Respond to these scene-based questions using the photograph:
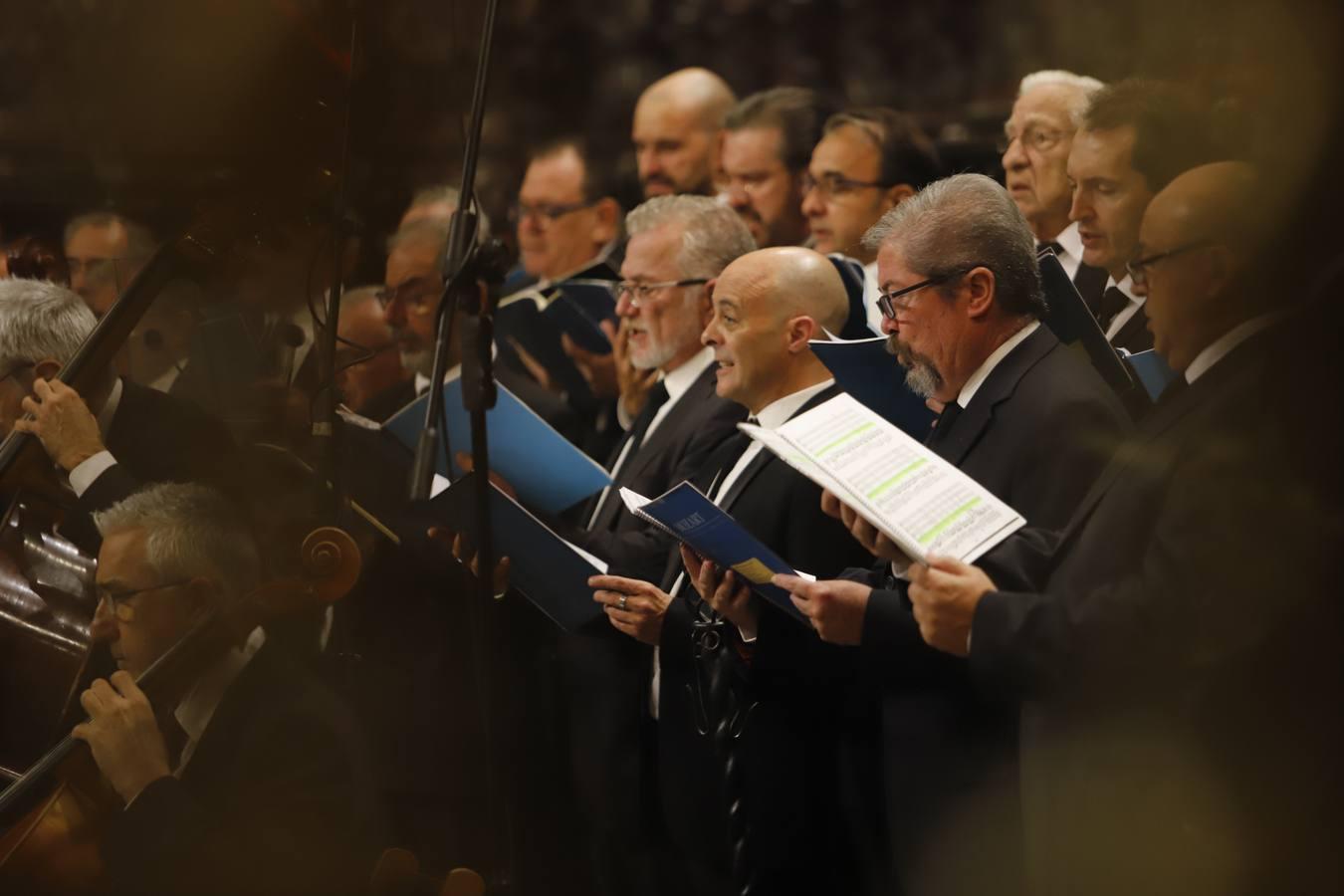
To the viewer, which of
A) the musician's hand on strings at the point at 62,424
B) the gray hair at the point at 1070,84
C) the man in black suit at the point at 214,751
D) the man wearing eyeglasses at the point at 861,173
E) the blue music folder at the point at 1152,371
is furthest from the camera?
the man wearing eyeglasses at the point at 861,173

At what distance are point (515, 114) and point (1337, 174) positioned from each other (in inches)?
99.1

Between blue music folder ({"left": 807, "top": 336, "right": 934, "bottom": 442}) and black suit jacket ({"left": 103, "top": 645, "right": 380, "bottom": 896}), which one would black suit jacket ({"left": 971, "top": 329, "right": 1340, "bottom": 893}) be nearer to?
blue music folder ({"left": 807, "top": 336, "right": 934, "bottom": 442})

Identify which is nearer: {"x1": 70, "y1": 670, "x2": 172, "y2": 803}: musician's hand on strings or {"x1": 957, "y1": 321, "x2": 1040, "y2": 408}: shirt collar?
{"x1": 957, "y1": 321, "x2": 1040, "y2": 408}: shirt collar

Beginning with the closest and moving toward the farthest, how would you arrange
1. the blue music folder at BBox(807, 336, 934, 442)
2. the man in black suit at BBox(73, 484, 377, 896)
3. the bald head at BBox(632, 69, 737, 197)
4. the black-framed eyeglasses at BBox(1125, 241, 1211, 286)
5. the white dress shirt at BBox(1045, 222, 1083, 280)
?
the black-framed eyeglasses at BBox(1125, 241, 1211, 286), the blue music folder at BBox(807, 336, 934, 442), the man in black suit at BBox(73, 484, 377, 896), the white dress shirt at BBox(1045, 222, 1083, 280), the bald head at BBox(632, 69, 737, 197)

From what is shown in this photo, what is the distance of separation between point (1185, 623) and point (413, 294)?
1.96 meters

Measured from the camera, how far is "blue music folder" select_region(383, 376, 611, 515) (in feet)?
8.47

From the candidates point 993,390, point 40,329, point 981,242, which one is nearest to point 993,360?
point 993,390

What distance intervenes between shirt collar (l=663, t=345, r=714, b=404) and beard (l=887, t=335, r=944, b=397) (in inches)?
25.2

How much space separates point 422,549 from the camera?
2764 mm

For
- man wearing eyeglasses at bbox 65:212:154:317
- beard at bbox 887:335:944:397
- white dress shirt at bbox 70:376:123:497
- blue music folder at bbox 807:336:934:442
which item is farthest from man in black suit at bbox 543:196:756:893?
man wearing eyeglasses at bbox 65:212:154:317

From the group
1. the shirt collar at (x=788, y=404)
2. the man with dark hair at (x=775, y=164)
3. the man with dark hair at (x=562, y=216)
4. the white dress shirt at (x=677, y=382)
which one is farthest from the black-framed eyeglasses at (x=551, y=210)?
the shirt collar at (x=788, y=404)

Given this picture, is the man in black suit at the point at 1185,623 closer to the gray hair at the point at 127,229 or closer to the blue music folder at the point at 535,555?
the blue music folder at the point at 535,555

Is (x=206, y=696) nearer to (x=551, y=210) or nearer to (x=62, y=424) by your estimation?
(x=62, y=424)

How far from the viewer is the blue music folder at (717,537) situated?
1959 millimetres
